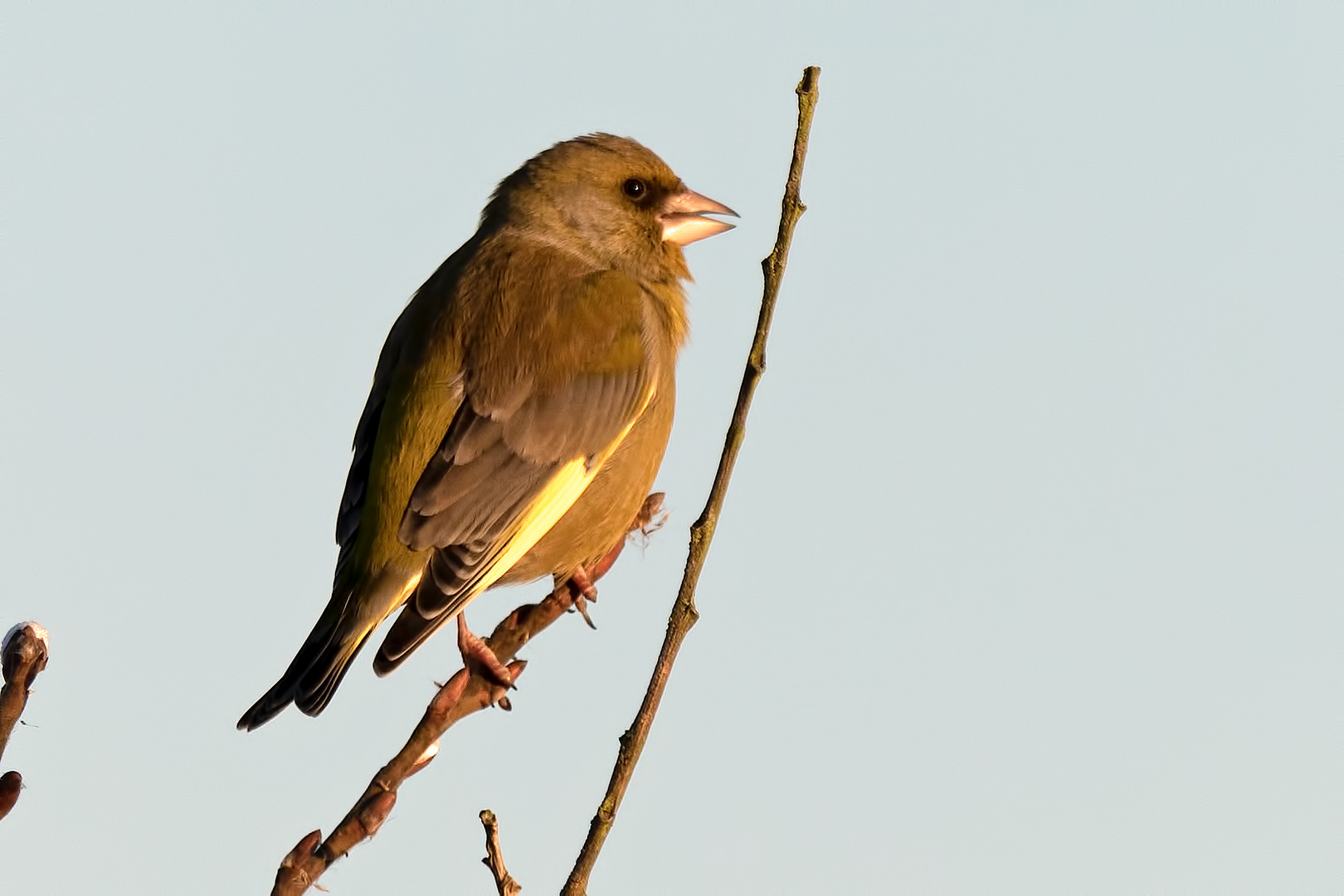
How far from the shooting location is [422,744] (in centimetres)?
370

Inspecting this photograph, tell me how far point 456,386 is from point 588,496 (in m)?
0.56

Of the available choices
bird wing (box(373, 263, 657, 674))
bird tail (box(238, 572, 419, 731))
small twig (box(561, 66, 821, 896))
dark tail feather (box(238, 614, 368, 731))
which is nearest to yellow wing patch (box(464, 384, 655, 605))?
bird wing (box(373, 263, 657, 674))

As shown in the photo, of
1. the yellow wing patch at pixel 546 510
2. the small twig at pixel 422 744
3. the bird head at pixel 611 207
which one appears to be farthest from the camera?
the bird head at pixel 611 207

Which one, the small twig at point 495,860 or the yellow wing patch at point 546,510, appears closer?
the small twig at point 495,860

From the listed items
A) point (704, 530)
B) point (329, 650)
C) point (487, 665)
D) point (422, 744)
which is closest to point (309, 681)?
point (329, 650)

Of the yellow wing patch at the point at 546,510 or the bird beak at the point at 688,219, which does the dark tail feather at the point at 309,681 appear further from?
the bird beak at the point at 688,219

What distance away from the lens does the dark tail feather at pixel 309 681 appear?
4477mm

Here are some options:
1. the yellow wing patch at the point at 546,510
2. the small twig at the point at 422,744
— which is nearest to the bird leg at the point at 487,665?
the small twig at the point at 422,744

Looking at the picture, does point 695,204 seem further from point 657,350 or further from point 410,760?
point 410,760

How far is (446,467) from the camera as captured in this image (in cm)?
521

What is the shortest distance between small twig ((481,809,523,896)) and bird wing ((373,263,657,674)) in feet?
5.56

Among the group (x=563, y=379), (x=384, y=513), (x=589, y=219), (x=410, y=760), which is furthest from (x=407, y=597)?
(x=589, y=219)

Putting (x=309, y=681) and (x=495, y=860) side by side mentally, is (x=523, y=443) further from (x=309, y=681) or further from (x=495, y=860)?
(x=495, y=860)

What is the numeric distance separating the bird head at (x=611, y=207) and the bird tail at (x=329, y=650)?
6.20 ft
